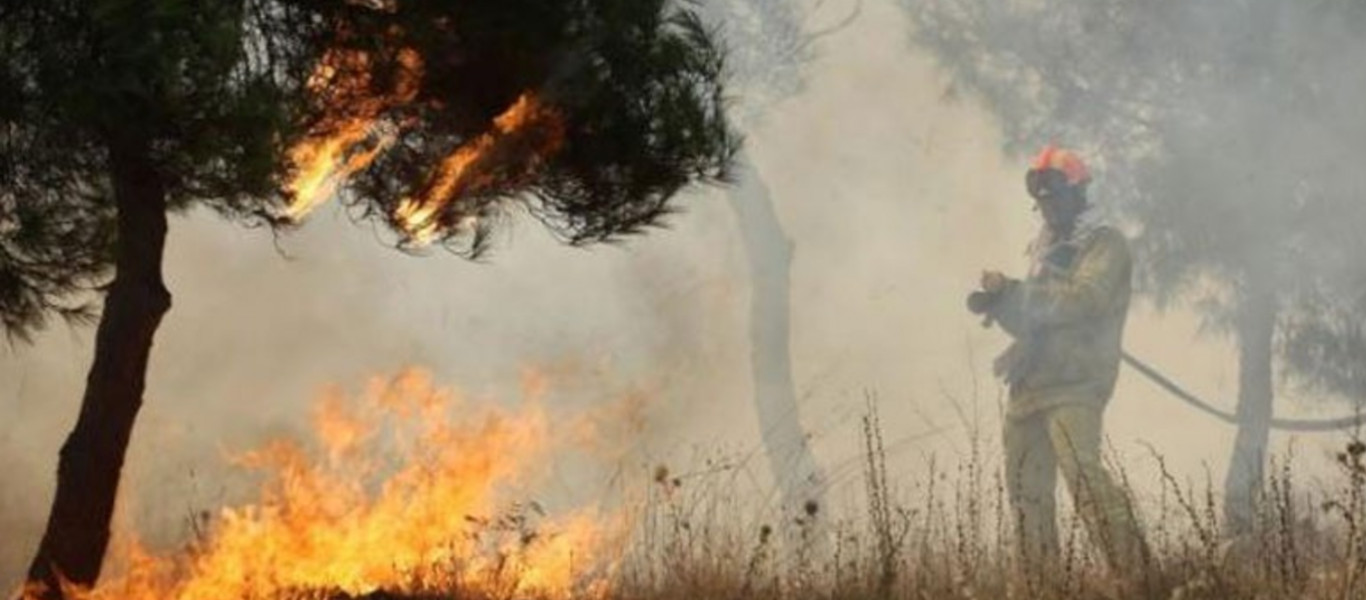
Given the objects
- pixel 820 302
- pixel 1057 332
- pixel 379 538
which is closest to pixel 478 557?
pixel 379 538

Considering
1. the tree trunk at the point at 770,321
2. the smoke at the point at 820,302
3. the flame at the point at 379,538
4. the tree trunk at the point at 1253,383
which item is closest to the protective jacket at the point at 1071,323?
the flame at the point at 379,538

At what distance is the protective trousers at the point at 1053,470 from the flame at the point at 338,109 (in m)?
3.44

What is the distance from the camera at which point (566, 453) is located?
19.9m

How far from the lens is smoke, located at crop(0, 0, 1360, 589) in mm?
18891

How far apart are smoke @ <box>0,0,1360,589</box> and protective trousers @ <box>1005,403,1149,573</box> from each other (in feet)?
30.7

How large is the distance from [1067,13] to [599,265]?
950cm

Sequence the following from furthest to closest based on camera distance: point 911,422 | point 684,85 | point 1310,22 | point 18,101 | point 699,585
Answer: point 911,422
point 1310,22
point 699,585
point 684,85
point 18,101

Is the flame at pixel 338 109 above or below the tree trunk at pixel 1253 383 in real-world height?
below

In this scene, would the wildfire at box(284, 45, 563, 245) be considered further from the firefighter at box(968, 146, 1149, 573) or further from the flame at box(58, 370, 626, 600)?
the firefighter at box(968, 146, 1149, 573)

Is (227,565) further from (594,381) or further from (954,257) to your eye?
(954,257)

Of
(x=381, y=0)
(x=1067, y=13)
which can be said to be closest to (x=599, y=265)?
(x=1067, y=13)

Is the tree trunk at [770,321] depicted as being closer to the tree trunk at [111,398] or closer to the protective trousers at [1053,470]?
the protective trousers at [1053,470]

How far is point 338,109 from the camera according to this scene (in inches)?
204

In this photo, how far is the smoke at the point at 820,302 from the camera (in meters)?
18.9
